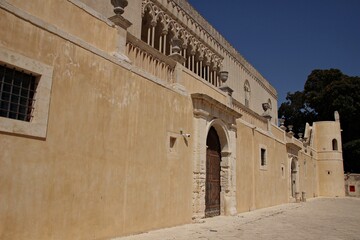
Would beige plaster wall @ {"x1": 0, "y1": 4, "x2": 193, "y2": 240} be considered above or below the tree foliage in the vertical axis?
below

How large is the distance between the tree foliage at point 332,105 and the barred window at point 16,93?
33228 mm

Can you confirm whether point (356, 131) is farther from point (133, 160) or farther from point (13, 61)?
point (13, 61)

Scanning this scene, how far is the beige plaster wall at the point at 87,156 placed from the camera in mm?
4305

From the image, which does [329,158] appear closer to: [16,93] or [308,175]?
[308,175]

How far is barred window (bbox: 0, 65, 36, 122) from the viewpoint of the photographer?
4344 millimetres

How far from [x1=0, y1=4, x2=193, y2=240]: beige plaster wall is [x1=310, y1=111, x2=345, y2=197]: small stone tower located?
941 inches

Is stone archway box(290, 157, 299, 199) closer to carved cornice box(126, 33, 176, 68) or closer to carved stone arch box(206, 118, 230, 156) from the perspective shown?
carved stone arch box(206, 118, 230, 156)

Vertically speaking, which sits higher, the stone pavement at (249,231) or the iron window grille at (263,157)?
the iron window grille at (263,157)

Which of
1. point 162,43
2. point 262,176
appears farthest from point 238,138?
point 162,43

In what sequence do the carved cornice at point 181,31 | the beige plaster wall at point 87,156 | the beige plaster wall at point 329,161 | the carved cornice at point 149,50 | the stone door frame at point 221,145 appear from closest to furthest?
1. the beige plaster wall at point 87,156
2. the carved cornice at point 149,50
3. the stone door frame at point 221,145
4. the carved cornice at point 181,31
5. the beige plaster wall at point 329,161

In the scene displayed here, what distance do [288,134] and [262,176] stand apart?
20.7 feet

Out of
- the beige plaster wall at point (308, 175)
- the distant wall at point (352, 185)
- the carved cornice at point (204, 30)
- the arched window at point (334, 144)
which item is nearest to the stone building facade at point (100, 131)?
the carved cornice at point (204, 30)

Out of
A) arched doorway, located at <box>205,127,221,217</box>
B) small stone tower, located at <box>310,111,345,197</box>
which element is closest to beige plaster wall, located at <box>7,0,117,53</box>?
arched doorway, located at <box>205,127,221,217</box>

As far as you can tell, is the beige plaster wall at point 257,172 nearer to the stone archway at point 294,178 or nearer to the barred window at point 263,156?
the barred window at point 263,156
